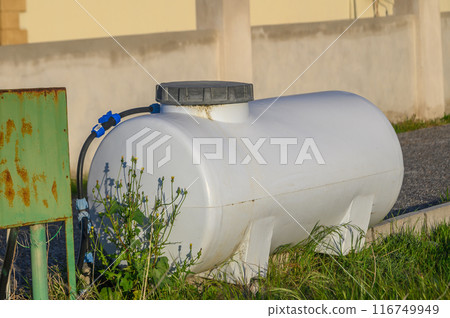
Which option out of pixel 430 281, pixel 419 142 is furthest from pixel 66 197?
pixel 419 142

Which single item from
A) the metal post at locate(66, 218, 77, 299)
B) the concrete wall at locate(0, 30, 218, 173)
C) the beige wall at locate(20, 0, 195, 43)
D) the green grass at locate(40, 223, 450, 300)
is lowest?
the green grass at locate(40, 223, 450, 300)

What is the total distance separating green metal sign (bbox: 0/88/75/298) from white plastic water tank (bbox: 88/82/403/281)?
56 centimetres

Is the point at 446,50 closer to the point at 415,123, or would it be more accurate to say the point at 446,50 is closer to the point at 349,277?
the point at 415,123

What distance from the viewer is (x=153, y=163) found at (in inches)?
179

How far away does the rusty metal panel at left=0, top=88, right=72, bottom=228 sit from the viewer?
402 centimetres

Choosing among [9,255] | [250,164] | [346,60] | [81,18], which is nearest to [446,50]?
[346,60]

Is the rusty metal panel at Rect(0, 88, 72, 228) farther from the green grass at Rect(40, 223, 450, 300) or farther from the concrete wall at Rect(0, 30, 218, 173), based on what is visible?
the concrete wall at Rect(0, 30, 218, 173)

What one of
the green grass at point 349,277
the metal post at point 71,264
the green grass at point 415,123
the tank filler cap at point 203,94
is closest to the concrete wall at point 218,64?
the green grass at point 415,123

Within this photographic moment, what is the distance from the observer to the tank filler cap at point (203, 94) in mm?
4793

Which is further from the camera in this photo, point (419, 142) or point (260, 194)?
point (419, 142)

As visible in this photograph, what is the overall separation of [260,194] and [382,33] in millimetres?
8088

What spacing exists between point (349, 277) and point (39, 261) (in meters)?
1.80

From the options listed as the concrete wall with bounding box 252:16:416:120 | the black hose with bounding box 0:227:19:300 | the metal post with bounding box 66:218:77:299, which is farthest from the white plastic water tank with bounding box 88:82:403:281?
the concrete wall with bounding box 252:16:416:120

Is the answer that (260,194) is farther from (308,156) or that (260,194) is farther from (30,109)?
(30,109)
